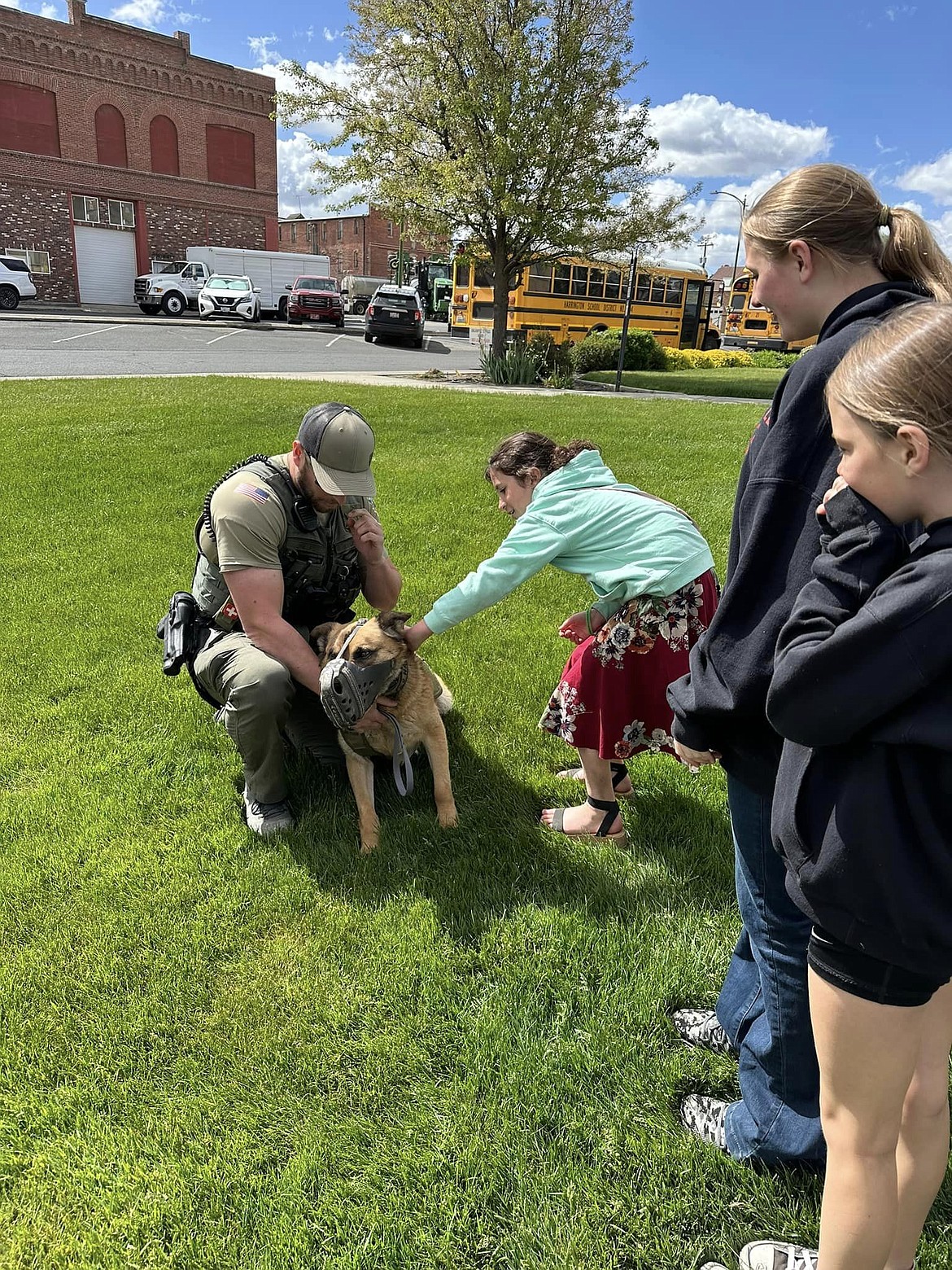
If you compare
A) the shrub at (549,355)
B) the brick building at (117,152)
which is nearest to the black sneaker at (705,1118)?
the shrub at (549,355)

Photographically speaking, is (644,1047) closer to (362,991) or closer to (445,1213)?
(445,1213)

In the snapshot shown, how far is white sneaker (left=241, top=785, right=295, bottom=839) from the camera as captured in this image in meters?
3.39

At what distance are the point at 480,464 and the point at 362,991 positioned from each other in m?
6.99

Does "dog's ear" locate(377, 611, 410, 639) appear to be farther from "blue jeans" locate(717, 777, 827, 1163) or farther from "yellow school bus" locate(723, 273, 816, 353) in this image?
"yellow school bus" locate(723, 273, 816, 353)

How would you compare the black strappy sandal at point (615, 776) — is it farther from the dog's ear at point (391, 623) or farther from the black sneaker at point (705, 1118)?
the black sneaker at point (705, 1118)

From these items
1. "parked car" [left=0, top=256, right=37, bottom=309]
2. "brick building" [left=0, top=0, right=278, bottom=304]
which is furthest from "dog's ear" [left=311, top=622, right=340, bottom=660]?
"brick building" [left=0, top=0, right=278, bottom=304]

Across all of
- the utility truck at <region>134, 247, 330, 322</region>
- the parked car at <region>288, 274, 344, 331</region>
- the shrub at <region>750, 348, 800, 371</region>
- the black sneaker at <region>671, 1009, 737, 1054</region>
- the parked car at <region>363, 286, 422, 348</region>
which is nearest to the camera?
the black sneaker at <region>671, 1009, 737, 1054</region>

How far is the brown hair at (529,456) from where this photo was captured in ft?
10.0

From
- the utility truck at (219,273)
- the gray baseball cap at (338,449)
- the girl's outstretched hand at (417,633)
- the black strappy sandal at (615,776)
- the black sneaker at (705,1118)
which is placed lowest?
the black sneaker at (705,1118)

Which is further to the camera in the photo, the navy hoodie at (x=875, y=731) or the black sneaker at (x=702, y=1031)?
the black sneaker at (x=702, y=1031)

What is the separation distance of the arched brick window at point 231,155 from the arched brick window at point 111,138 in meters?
4.51

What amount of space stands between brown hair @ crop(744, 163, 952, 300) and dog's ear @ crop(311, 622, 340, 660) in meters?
2.27

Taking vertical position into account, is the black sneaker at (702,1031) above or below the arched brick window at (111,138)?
below

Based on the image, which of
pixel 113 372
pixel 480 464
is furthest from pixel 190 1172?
pixel 113 372
